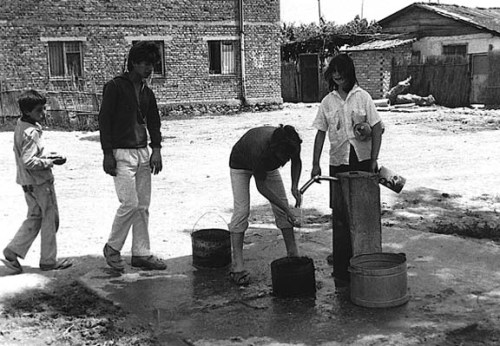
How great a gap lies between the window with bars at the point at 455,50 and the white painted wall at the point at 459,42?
0.14 metres

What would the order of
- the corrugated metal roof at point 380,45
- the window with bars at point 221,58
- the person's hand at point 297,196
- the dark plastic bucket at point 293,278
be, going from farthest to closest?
the corrugated metal roof at point 380,45, the window with bars at point 221,58, the person's hand at point 297,196, the dark plastic bucket at point 293,278

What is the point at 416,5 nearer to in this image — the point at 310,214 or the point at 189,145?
the point at 189,145

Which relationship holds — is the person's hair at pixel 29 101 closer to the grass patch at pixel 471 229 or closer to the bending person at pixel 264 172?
the bending person at pixel 264 172

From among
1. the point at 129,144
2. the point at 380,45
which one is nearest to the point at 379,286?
the point at 129,144

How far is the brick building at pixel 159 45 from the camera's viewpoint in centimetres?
2375

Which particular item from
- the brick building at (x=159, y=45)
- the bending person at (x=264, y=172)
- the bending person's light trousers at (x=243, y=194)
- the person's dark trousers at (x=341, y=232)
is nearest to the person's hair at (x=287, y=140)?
the bending person at (x=264, y=172)

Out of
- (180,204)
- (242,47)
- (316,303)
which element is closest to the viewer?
(316,303)

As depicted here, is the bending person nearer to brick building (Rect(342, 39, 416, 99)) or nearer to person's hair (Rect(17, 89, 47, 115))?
person's hair (Rect(17, 89, 47, 115))

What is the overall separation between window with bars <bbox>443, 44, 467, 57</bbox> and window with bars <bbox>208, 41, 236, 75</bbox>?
30.4ft

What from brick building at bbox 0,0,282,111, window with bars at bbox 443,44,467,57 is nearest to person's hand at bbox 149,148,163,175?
brick building at bbox 0,0,282,111

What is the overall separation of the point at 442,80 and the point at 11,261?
24.5 metres

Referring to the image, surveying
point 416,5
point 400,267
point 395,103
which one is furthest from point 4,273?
point 416,5

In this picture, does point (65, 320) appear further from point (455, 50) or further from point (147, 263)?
point (455, 50)

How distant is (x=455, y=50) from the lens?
29344 millimetres
